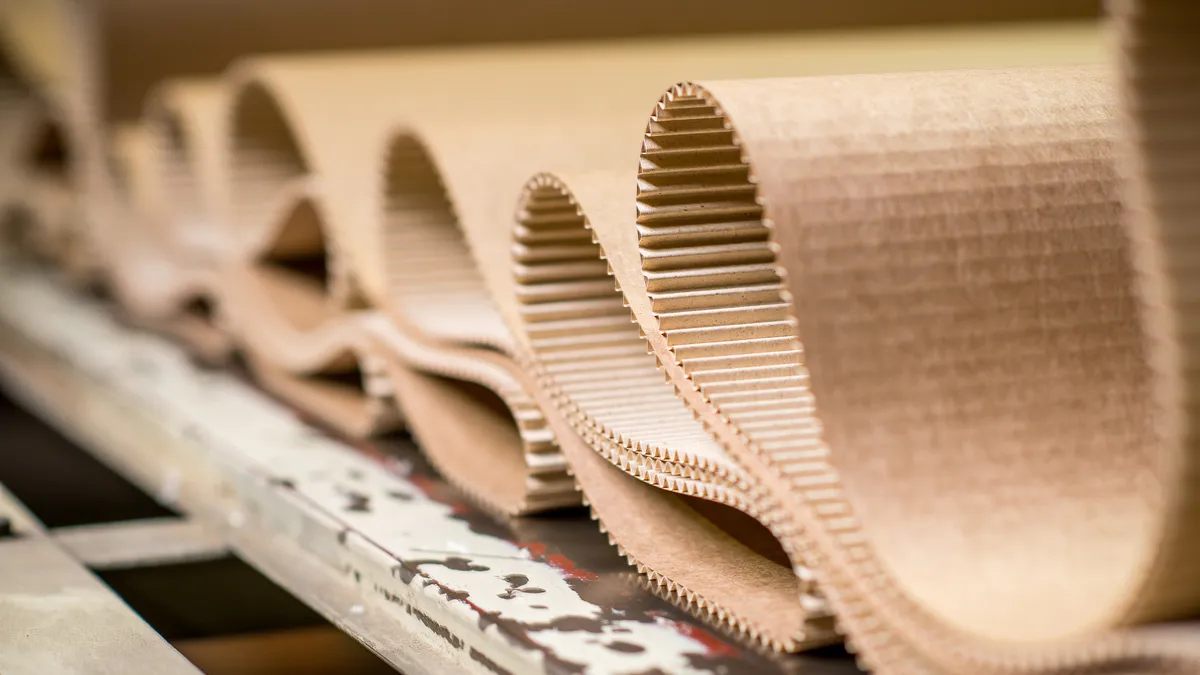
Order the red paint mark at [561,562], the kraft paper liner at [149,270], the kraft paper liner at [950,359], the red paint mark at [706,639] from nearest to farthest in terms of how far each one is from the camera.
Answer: the kraft paper liner at [950,359] → the red paint mark at [706,639] → the red paint mark at [561,562] → the kraft paper liner at [149,270]

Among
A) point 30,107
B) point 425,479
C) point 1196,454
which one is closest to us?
point 1196,454

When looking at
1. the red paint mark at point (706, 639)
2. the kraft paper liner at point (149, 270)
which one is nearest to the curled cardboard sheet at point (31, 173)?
the kraft paper liner at point (149, 270)

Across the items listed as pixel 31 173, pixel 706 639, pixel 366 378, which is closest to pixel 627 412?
pixel 706 639

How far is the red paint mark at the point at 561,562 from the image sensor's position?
150cm

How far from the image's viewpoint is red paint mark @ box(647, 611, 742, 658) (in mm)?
1263

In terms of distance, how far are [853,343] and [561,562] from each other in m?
0.54

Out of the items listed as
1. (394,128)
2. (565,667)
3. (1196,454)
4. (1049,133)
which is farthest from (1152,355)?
(394,128)

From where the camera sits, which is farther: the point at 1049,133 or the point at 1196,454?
the point at 1049,133

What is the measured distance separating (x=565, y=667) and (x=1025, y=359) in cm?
43

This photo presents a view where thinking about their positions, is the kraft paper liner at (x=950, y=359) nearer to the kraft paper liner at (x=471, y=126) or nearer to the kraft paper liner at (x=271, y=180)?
the kraft paper liner at (x=471, y=126)

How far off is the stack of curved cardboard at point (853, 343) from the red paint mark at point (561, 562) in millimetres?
59

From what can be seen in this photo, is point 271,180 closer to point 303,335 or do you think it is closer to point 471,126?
point 303,335

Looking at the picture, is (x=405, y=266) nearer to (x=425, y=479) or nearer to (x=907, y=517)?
(x=425, y=479)

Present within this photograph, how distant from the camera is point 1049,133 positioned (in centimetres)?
122
